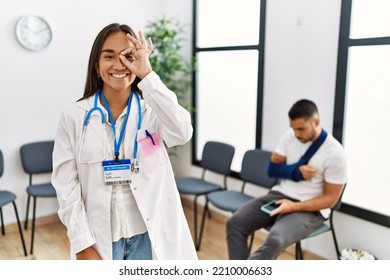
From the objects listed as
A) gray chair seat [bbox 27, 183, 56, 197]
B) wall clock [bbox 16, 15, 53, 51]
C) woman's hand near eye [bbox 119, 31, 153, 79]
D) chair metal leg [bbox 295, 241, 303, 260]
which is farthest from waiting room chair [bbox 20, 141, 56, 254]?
woman's hand near eye [bbox 119, 31, 153, 79]

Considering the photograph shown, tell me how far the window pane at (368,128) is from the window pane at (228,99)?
34.5 inches

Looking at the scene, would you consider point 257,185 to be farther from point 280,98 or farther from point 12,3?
point 12,3

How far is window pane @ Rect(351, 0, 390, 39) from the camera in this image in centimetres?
169

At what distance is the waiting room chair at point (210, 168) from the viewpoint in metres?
2.83

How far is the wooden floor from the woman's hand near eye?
177cm

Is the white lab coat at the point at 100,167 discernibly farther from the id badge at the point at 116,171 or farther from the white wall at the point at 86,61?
the white wall at the point at 86,61

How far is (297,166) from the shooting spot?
7.02 ft

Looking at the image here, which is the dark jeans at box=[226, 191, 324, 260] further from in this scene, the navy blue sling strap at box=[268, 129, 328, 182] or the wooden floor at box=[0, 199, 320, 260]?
the wooden floor at box=[0, 199, 320, 260]

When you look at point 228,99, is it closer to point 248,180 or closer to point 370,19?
point 248,180

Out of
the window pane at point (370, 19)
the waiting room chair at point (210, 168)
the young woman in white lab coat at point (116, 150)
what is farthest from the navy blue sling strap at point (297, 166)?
the young woman in white lab coat at point (116, 150)

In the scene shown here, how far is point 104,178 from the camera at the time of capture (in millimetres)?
1037

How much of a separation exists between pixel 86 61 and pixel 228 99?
4.07 feet
